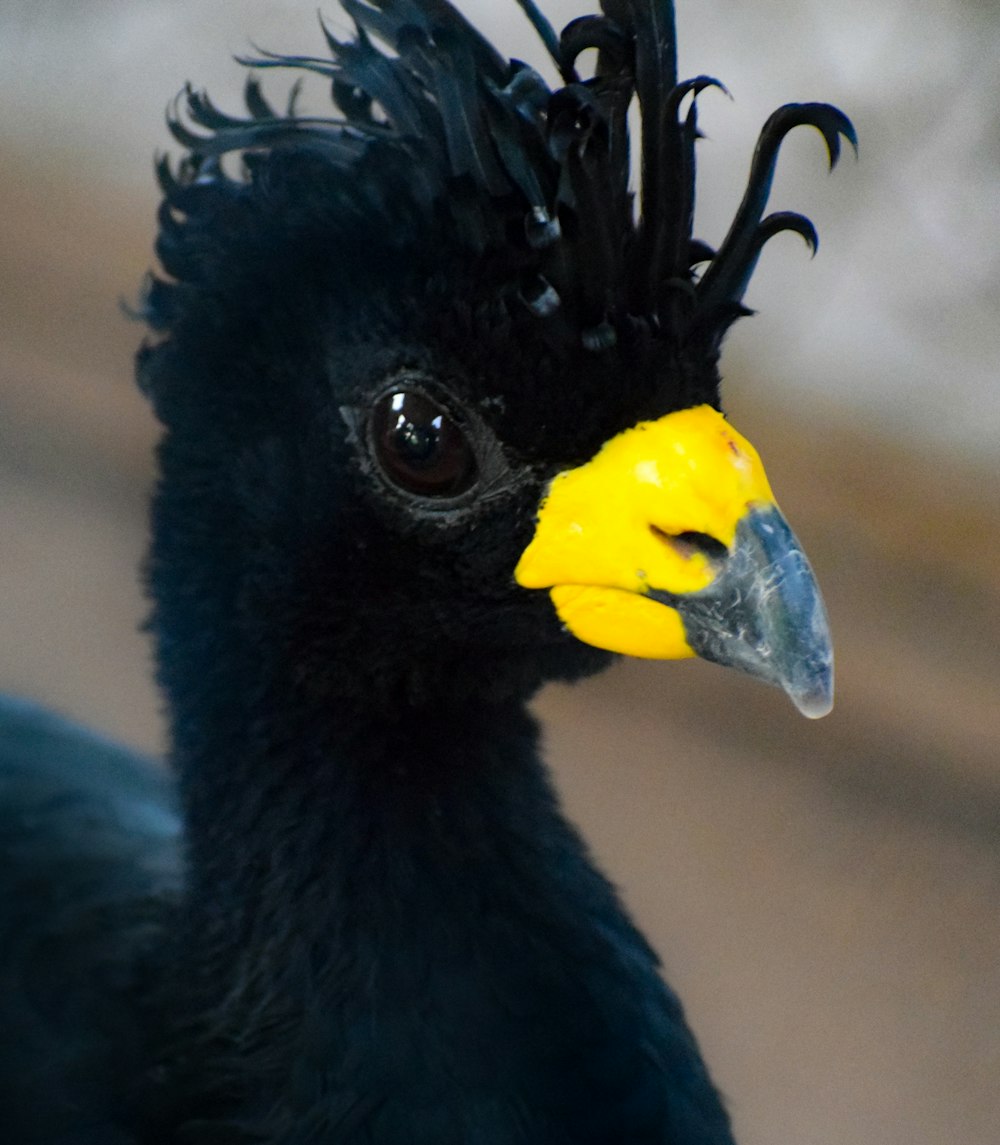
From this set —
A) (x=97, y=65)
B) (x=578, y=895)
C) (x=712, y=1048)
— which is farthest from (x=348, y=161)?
(x=97, y=65)

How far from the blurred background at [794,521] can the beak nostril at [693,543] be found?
49.2 inches

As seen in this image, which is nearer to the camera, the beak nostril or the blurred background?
the beak nostril

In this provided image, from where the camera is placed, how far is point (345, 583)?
3.23ft

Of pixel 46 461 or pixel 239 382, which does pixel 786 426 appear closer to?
pixel 46 461

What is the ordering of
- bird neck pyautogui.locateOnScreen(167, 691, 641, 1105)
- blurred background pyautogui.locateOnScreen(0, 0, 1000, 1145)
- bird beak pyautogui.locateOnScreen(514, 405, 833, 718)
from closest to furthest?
bird beak pyautogui.locateOnScreen(514, 405, 833, 718), bird neck pyautogui.locateOnScreen(167, 691, 641, 1105), blurred background pyautogui.locateOnScreen(0, 0, 1000, 1145)

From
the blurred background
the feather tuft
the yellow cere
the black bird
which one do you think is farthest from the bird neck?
the blurred background

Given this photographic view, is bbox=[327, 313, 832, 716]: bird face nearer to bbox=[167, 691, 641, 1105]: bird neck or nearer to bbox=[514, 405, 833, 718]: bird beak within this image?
bbox=[514, 405, 833, 718]: bird beak

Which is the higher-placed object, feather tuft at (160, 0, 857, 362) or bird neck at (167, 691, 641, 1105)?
feather tuft at (160, 0, 857, 362)

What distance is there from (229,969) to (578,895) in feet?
0.81

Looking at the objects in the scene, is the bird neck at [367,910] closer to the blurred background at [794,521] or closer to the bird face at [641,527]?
the bird face at [641,527]

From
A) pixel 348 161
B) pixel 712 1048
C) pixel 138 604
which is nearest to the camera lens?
pixel 348 161

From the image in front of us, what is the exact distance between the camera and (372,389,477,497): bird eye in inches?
36.4

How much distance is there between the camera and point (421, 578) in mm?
970

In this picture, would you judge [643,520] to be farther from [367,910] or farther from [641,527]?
[367,910]
